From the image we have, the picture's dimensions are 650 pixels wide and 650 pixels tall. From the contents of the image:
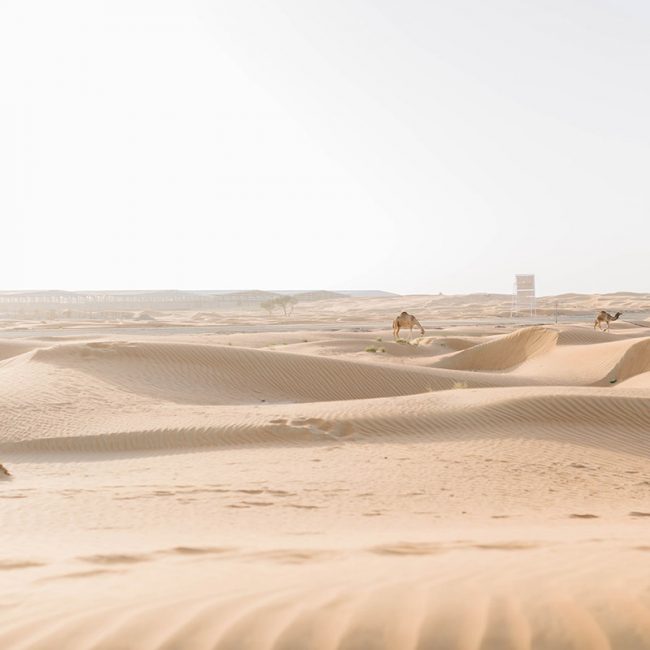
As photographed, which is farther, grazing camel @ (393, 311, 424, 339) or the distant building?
the distant building

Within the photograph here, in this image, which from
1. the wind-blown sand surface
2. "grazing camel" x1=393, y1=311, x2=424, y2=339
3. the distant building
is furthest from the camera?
the distant building

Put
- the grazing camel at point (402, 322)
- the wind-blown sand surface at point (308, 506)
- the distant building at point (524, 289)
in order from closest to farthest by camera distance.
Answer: the wind-blown sand surface at point (308, 506), the grazing camel at point (402, 322), the distant building at point (524, 289)

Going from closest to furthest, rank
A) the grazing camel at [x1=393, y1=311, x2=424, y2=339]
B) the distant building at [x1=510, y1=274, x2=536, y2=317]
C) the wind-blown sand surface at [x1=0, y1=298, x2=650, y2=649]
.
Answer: the wind-blown sand surface at [x1=0, y1=298, x2=650, y2=649]
the grazing camel at [x1=393, y1=311, x2=424, y2=339]
the distant building at [x1=510, y1=274, x2=536, y2=317]

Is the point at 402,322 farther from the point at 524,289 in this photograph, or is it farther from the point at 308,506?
the point at 524,289

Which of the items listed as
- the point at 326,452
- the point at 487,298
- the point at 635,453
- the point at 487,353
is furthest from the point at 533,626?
the point at 487,298

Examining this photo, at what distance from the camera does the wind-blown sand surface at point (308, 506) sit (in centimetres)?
333

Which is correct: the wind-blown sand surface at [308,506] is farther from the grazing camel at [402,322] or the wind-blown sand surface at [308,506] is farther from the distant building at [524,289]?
the distant building at [524,289]

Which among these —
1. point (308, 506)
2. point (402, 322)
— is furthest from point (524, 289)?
point (308, 506)

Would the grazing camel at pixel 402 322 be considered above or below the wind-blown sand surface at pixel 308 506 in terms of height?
above

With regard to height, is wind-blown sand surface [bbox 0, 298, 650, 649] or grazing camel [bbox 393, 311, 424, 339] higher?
grazing camel [bbox 393, 311, 424, 339]

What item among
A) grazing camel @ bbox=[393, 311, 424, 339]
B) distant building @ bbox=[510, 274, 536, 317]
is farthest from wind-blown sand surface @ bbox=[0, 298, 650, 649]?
distant building @ bbox=[510, 274, 536, 317]

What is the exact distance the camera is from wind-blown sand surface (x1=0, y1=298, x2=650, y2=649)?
3332 millimetres

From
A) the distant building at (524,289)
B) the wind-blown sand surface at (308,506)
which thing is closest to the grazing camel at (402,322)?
the wind-blown sand surface at (308,506)

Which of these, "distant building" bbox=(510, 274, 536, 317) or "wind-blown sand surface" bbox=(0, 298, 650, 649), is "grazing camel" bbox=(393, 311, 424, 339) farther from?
"distant building" bbox=(510, 274, 536, 317)
